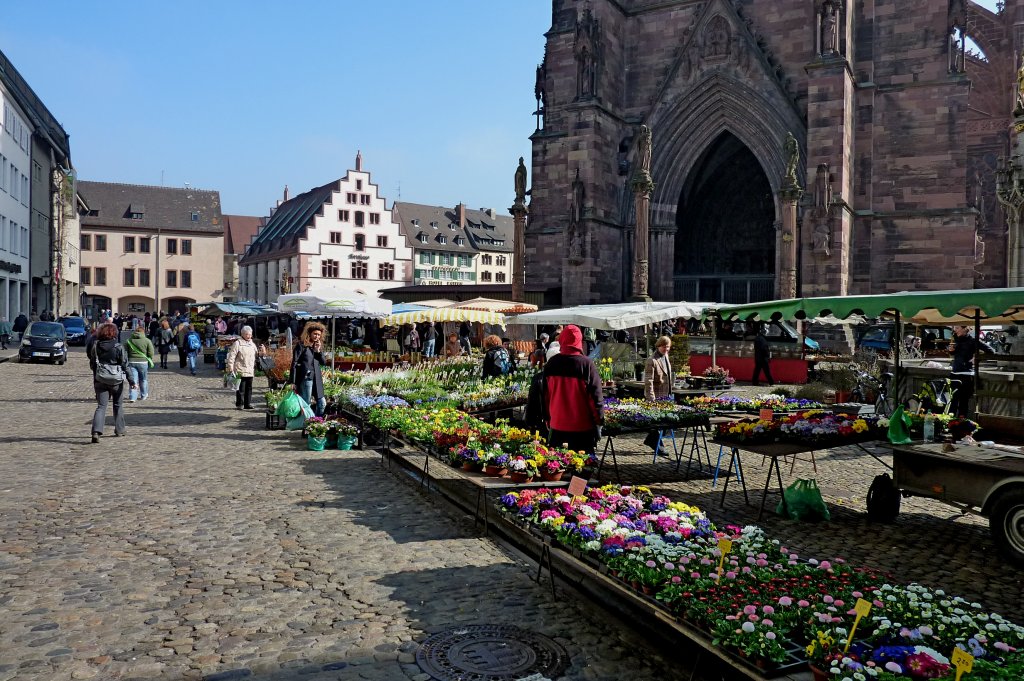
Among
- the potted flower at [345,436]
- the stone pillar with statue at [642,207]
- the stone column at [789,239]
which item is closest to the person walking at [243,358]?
the potted flower at [345,436]

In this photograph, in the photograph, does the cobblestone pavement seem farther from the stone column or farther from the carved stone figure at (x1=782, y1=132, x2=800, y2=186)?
the carved stone figure at (x1=782, y1=132, x2=800, y2=186)

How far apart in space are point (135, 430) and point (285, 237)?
60.8 meters

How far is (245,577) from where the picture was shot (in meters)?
5.76

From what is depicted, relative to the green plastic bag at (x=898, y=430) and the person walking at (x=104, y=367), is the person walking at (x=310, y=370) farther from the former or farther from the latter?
the green plastic bag at (x=898, y=430)

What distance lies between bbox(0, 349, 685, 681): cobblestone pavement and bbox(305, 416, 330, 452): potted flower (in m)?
0.97

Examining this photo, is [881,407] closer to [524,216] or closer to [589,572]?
[589,572]

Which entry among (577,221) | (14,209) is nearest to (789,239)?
(577,221)

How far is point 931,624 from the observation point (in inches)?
155

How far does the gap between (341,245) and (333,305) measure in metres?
52.6

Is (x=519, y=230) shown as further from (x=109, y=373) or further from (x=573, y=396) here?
(x=573, y=396)

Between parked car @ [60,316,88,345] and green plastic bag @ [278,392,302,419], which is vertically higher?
parked car @ [60,316,88,345]

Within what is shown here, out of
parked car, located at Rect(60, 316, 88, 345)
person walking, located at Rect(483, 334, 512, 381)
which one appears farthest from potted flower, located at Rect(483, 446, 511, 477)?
parked car, located at Rect(60, 316, 88, 345)

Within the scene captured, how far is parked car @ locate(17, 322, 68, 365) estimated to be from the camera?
27.5 meters

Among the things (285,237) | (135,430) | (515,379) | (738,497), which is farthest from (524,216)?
(285,237)
